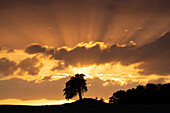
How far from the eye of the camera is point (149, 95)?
102500 millimetres

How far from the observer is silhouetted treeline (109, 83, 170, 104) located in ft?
326

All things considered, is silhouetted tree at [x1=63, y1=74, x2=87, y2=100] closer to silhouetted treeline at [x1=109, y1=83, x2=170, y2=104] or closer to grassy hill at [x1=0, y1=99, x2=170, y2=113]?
silhouetted treeline at [x1=109, y1=83, x2=170, y2=104]

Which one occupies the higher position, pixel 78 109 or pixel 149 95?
pixel 149 95

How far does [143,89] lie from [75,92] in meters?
32.6

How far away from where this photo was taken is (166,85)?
10706 cm

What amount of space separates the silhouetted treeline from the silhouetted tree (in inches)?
893

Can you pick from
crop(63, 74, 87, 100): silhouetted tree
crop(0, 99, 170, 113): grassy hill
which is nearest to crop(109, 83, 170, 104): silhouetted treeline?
crop(63, 74, 87, 100): silhouetted tree

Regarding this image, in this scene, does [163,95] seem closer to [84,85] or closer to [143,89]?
[143,89]

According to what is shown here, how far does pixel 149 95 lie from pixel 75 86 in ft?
108

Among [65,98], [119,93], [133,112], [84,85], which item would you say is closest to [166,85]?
[119,93]

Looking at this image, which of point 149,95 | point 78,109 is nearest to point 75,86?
point 149,95

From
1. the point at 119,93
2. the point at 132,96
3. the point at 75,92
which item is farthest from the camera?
the point at 119,93

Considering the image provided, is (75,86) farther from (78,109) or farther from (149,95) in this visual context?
(78,109)

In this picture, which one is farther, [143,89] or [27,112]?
[143,89]
